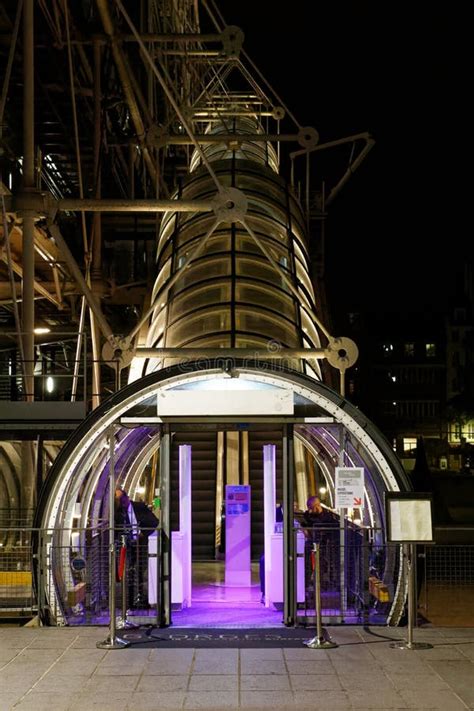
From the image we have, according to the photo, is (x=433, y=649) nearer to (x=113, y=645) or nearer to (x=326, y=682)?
(x=326, y=682)

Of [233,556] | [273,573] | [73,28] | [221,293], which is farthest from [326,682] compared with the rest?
[73,28]

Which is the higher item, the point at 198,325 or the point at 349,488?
the point at 198,325

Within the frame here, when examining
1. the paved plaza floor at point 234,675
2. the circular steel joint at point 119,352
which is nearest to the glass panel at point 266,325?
Answer: the circular steel joint at point 119,352

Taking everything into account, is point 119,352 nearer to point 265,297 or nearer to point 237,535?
point 237,535

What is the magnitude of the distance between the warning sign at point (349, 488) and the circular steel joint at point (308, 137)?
1352 centimetres

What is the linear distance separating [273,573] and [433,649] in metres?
3.16

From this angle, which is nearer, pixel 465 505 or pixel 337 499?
pixel 337 499

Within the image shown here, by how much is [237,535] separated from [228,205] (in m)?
5.50

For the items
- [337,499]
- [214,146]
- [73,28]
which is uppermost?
[73,28]

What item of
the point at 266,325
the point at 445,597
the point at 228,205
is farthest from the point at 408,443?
the point at 228,205

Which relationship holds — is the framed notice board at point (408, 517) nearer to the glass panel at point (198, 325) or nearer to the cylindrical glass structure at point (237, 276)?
the cylindrical glass structure at point (237, 276)

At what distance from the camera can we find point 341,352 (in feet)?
50.6

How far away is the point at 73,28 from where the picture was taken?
24.5 metres

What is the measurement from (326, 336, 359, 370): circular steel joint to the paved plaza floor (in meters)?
4.48
